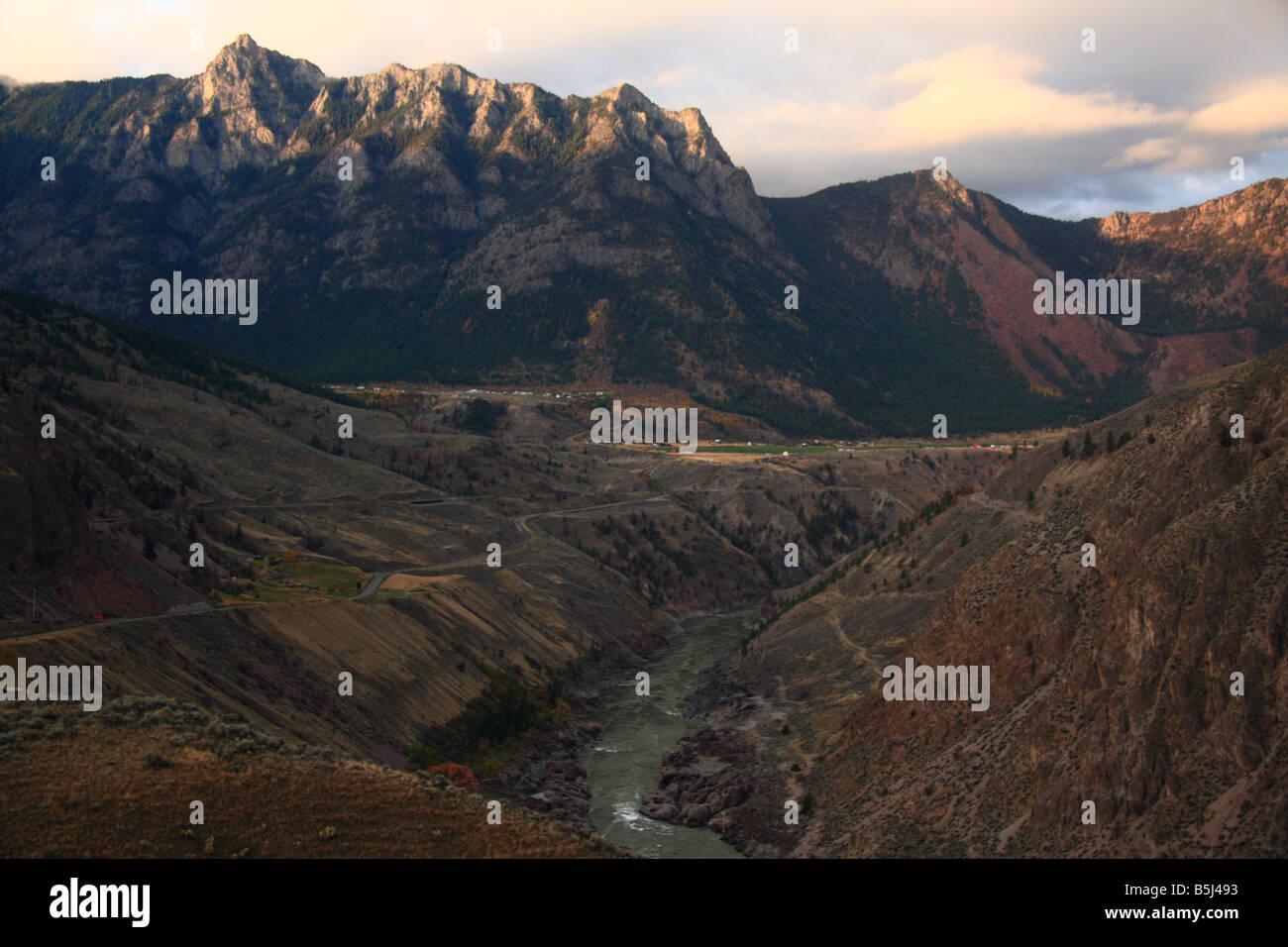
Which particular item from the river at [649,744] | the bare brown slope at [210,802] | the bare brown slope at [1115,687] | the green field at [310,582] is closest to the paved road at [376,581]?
the green field at [310,582]

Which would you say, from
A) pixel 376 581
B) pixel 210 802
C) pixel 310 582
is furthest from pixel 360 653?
pixel 210 802

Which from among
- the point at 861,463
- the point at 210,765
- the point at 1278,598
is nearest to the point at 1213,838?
the point at 1278,598

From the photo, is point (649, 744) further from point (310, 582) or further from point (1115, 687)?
point (1115, 687)

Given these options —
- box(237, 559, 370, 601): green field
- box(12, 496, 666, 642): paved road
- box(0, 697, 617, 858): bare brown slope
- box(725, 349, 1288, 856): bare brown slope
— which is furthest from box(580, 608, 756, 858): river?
box(237, 559, 370, 601): green field

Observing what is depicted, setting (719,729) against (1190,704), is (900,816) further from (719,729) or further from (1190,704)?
(719,729)

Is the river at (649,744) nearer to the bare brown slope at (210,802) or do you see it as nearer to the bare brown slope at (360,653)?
the bare brown slope at (360,653)

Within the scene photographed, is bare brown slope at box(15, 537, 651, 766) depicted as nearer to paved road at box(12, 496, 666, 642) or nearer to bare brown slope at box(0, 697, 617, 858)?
paved road at box(12, 496, 666, 642)

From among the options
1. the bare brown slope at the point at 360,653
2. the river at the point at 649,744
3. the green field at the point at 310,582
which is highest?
the green field at the point at 310,582
